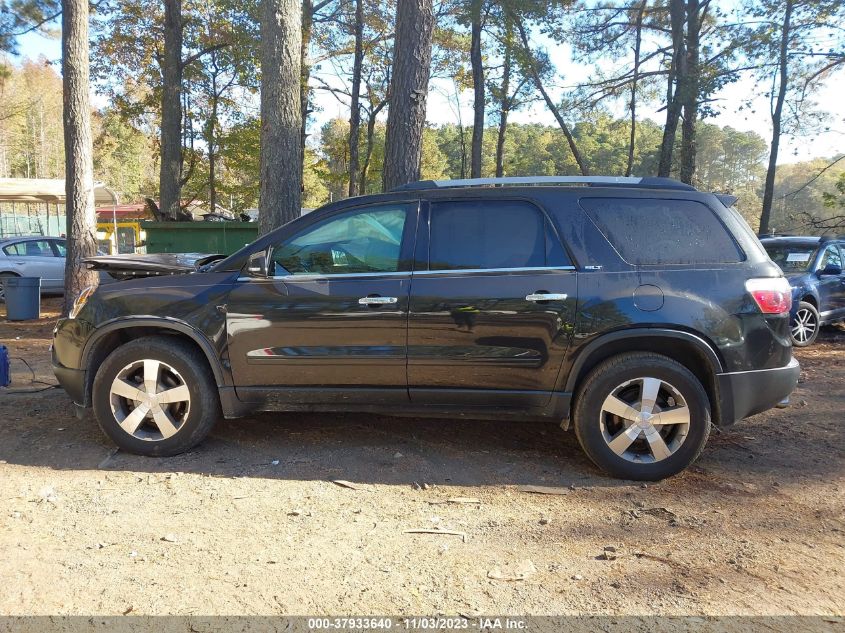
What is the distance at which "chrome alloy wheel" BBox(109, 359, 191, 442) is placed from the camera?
4.16 meters

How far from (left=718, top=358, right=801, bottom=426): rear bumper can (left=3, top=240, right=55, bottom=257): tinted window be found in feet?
47.4

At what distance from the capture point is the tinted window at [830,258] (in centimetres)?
950

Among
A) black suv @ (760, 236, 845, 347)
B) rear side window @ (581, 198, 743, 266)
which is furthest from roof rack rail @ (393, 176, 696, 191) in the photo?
black suv @ (760, 236, 845, 347)

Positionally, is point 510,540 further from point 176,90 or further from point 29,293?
point 176,90

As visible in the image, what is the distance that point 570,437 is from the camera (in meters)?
4.80

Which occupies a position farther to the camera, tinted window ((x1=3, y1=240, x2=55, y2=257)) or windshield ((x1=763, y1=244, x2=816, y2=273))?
tinted window ((x1=3, y1=240, x2=55, y2=257))

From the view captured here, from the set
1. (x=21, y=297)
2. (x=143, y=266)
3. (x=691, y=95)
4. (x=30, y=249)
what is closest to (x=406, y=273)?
(x=143, y=266)

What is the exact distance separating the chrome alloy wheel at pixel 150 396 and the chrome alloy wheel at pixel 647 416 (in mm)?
2828

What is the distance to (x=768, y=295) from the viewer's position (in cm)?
387

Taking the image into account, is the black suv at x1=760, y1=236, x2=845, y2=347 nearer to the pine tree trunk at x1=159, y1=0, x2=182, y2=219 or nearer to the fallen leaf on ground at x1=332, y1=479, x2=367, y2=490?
the fallen leaf on ground at x1=332, y1=479, x2=367, y2=490

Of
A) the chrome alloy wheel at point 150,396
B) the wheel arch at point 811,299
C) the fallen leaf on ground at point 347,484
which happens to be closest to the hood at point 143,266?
the chrome alloy wheel at point 150,396

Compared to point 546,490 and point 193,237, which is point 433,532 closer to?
point 546,490

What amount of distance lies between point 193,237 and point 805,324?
468 inches

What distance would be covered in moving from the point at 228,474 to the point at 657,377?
2822mm
